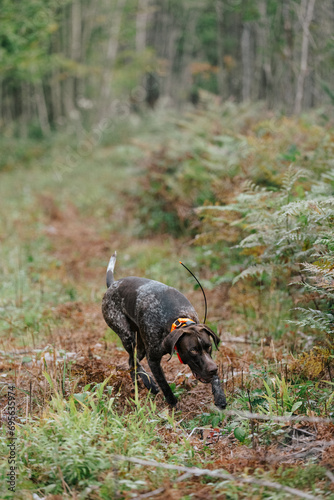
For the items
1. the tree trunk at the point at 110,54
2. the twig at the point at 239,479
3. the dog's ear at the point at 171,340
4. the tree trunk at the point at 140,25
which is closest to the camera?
the twig at the point at 239,479

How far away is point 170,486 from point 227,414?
3.64 ft

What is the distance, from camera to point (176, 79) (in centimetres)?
3647

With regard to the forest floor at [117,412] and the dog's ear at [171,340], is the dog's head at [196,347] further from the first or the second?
the forest floor at [117,412]

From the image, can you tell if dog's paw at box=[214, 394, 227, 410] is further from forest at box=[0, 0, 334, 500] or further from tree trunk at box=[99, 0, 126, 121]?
tree trunk at box=[99, 0, 126, 121]

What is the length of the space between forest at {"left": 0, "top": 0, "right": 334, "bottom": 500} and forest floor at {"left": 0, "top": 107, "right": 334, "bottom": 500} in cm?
2

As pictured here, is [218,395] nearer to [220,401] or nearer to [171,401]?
[220,401]

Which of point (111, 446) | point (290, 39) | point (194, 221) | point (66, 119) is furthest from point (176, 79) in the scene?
point (111, 446)

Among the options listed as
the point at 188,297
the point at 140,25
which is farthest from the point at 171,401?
the point at 140,25

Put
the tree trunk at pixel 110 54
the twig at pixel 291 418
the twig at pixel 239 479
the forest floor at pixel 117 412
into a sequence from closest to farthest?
1. the twig at pixel 239 479
2. the forest floor at pixel 117 412
3. the twig at pixel 291 418
4. the tree trunk at pixel 110 54

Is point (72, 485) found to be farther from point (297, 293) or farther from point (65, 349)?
point (297, 293)

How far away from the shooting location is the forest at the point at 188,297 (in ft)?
9.93

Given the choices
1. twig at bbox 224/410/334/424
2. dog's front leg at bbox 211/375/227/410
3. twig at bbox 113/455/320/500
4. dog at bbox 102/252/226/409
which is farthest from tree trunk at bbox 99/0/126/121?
twig at bbox 113/455/320/500

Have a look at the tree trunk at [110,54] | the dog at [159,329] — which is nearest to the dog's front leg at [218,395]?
the dog at [159,329]

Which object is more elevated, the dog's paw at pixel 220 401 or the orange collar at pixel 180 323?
the orange collar at pixel 180 323
